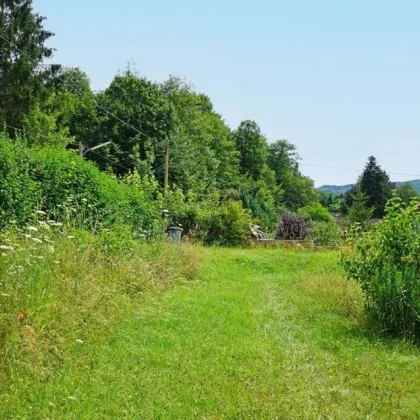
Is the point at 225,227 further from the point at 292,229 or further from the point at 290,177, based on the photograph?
the point at 290,177

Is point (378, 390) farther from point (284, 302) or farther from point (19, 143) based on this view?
point (19, 143)

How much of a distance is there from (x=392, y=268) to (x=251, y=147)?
39734 mm

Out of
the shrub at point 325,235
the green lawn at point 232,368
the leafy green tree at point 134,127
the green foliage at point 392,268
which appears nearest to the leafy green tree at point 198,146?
the leafy green tree at point 134,127

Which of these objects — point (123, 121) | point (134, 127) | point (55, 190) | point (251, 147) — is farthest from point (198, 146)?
point (55, 190)

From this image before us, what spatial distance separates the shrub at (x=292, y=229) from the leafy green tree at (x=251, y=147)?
23369 millimetres

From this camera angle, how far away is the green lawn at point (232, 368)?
9.35ft

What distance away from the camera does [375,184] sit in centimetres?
4153

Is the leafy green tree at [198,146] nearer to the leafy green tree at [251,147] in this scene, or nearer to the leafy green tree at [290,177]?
the leafy green tree at [251,147]

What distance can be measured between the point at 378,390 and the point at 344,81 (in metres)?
8.02

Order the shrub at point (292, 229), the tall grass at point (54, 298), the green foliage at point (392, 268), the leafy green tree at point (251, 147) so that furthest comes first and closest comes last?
the leafy green tree at point (251, 147) → the shrub at point (292, 229) → the green foliage at point (392, 268) → the tall grass at point (54, 298)

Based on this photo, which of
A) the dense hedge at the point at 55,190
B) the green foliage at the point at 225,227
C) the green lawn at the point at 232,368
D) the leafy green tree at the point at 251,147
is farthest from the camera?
the leafy green tree at the point at 251,147

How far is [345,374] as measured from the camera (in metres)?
3.64

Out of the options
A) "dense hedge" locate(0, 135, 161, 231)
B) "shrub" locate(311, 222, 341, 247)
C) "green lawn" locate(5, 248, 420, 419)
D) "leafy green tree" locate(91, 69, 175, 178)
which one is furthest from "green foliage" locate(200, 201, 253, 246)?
"green lawn" locate(5, 248, 420, 419)

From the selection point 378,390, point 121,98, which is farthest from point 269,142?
point 378,390
